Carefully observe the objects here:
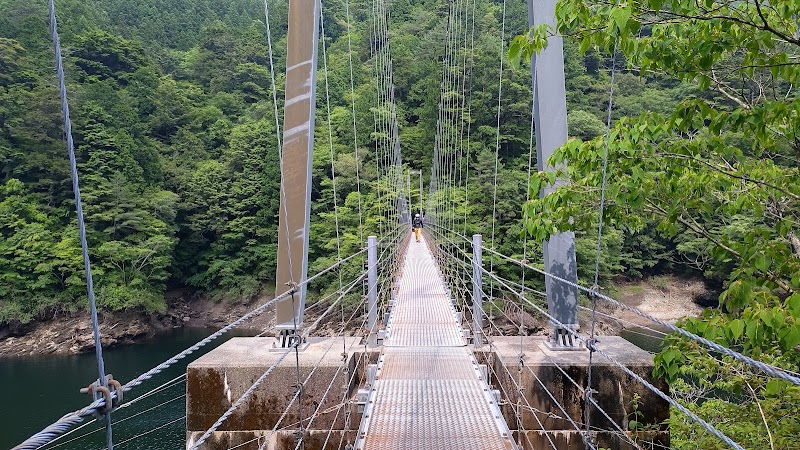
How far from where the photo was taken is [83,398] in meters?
10.4

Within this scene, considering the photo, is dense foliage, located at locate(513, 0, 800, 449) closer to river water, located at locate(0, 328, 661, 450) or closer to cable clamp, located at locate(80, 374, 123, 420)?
cable clamp, located at locate(80, 374, 123, 420)

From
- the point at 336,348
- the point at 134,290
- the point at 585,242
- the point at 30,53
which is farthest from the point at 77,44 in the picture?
the point at 336,348

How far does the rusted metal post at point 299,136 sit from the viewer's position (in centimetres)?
289

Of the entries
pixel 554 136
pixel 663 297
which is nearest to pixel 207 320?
pixel 663 297

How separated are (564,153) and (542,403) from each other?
3.75 ft

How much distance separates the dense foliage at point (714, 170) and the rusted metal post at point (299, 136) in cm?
131

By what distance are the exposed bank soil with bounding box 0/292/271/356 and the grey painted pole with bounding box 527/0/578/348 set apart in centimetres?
1575

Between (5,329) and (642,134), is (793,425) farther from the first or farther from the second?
(5,329)

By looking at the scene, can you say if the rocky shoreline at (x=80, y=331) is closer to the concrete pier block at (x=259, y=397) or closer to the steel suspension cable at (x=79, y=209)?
the concrete pier block at (x=259, y=397)

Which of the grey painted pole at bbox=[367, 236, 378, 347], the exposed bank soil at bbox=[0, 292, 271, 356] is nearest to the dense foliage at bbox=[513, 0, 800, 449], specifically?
the grey painted pole at bbox=[367, 236, 378, 347]


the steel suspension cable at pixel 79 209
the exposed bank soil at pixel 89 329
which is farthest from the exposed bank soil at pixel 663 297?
the steel suspension cable at pixel 79 209

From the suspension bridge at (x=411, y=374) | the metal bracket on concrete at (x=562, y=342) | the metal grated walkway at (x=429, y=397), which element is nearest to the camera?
the metal grated walkway at (x=429, y=397)

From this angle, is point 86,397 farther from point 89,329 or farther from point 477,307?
point 477,307

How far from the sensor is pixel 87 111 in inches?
670
